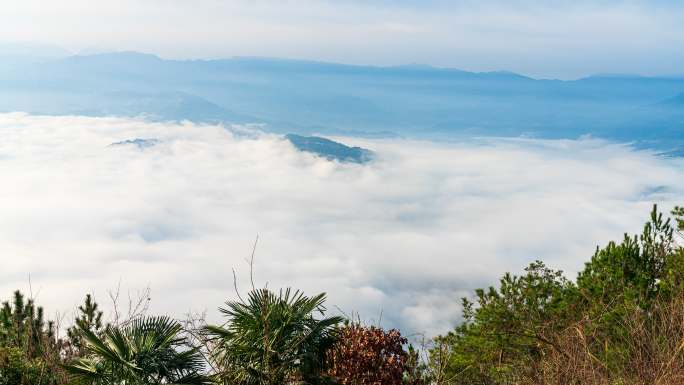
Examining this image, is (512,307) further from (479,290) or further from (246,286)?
(246,286)

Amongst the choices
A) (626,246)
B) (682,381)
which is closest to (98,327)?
(682,381)

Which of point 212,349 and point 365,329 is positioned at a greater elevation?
point 365,329

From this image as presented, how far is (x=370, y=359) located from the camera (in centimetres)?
922

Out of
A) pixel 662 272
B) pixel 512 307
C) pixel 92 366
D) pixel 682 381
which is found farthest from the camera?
pixel 512 307

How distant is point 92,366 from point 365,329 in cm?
405

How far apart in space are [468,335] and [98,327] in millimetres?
12652

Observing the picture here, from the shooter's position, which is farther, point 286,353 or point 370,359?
point 286,353

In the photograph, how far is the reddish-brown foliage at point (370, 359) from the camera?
9.20 m

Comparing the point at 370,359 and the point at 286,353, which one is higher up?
the point at 370,359

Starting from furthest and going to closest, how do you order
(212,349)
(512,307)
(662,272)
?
(512,307) < (662,272) < (212,349)

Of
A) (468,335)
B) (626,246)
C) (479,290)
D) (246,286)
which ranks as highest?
(626,246)

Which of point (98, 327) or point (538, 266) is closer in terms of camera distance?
point (98, 327)

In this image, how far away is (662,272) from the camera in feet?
66.0

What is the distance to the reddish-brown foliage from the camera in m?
9.20
